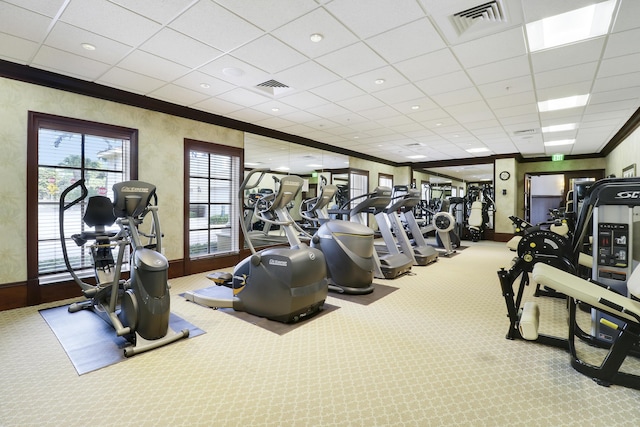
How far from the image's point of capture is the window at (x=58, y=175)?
12.2 feet

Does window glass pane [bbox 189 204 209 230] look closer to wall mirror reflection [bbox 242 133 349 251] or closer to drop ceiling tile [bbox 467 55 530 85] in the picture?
wall mirror reflection [bbox 242 133 349 251]

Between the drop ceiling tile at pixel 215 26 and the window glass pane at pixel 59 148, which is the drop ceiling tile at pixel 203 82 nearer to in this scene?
A: the drop ceiling tile at pixel 215 26

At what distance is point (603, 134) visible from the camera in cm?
711

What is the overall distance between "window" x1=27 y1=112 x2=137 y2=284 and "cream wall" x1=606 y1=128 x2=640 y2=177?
8.84 m

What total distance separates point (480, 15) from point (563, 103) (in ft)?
11.2

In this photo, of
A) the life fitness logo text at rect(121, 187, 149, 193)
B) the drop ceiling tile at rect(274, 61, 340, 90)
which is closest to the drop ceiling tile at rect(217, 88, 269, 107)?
the drop ceiling tile at rect(274, 61, 340, 90)

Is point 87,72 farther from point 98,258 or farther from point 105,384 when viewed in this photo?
point 105,384

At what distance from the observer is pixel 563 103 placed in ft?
16.3

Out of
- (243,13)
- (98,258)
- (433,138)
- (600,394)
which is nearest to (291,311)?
(98,258)

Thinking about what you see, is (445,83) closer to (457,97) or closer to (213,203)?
(457,97)

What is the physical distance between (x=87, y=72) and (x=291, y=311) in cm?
379

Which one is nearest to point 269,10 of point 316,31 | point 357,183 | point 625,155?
point 316,31

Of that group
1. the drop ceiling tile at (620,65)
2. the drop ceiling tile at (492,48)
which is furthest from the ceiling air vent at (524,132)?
the drop ceiling tile at (492,48)

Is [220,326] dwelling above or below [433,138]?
below
